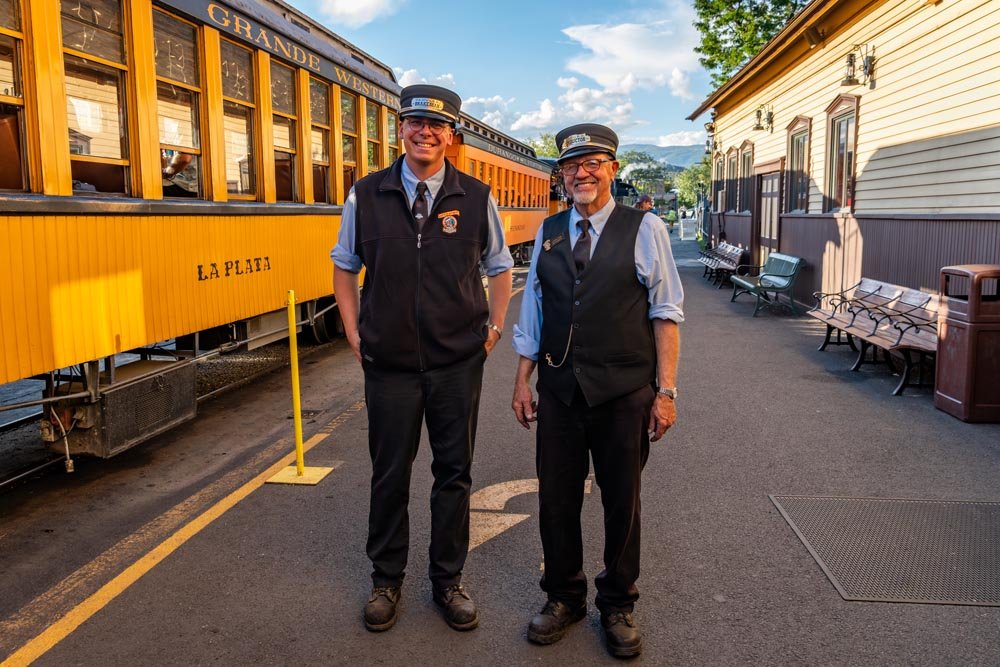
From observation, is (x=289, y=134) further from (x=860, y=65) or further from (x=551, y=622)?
(x=860, y=65)

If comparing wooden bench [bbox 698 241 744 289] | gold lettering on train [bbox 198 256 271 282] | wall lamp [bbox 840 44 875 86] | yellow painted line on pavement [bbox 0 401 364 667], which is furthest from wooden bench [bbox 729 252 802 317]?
yellow painted line on pavement [bbox 0 401 364 667]

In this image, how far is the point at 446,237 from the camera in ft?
11.6

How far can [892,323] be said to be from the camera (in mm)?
8859

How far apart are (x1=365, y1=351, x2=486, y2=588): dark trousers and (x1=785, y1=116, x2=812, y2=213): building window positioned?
1314 cm

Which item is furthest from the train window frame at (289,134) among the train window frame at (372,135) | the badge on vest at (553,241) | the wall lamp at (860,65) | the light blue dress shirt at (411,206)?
the wall lamp at (860,65)

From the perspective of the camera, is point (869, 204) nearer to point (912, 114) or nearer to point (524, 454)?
point (912, 114)

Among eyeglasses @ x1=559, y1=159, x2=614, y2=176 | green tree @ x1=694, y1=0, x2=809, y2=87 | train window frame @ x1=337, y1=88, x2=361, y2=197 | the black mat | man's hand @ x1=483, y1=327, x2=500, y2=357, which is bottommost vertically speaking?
the black mat

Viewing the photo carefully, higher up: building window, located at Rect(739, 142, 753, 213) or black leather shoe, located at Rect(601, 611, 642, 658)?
building window, located at Rect(739, 142, 753, 213)

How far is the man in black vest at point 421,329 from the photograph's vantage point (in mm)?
3504

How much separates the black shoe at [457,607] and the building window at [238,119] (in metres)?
4.56

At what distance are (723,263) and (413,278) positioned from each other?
17.3 m

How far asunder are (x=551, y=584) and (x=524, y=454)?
2579 mm

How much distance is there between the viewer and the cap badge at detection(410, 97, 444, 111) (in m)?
3.46

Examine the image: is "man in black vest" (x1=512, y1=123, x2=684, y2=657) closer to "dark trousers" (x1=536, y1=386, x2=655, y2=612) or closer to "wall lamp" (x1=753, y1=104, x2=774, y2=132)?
"dark trousers" (x1=536, y1=386, x2=655, y2=612)
